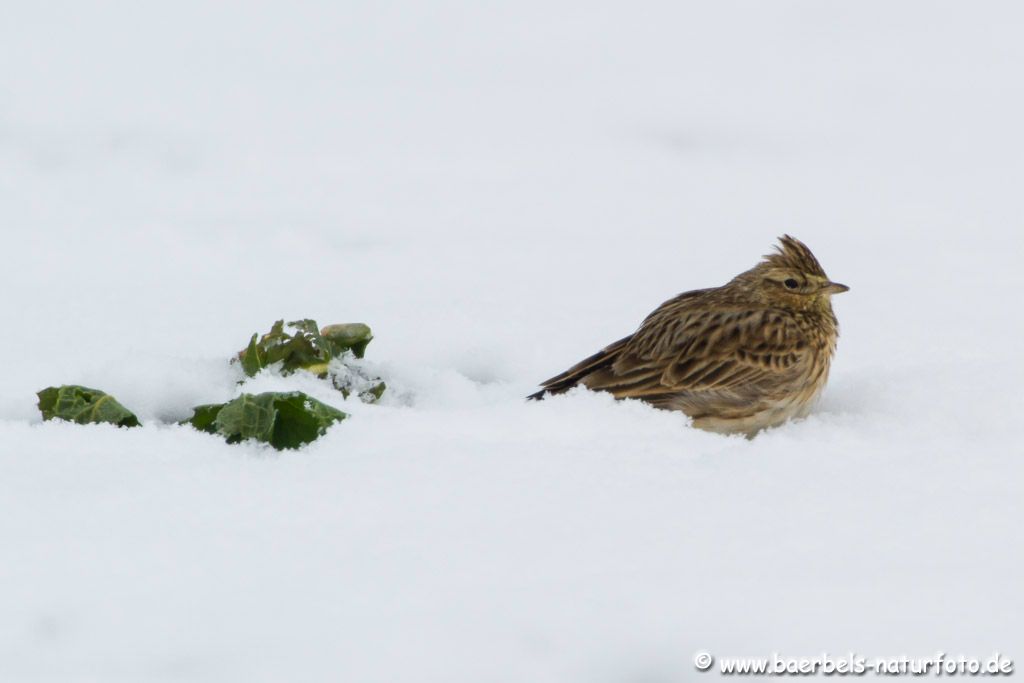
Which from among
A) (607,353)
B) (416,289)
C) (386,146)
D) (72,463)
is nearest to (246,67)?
(386,146)

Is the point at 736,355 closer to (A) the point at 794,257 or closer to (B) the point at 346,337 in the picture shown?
(A) the point at 794,257

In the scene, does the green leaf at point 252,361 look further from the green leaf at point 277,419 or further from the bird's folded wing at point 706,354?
the bird's folded wing at point 706,354

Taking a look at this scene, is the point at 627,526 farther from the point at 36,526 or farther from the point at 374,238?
the point at 374,238

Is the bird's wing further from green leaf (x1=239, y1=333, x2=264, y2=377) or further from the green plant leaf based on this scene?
green leaf (x1=239, y1=333, x2=264, y2=377)

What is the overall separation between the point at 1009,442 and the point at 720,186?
5.22 meters

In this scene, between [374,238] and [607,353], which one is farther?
[374,238]

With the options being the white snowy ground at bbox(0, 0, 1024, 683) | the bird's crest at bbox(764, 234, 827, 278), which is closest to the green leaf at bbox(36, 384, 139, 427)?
the white snowy ground at bbox(0, 0, 1024, 683)

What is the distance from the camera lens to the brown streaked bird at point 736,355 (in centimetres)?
606

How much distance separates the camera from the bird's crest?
6557 mm

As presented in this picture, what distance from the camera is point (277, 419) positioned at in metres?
4.86

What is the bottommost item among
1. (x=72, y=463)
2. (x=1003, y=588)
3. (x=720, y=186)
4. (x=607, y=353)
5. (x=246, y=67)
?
(x=1003, y=588)

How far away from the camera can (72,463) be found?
4.45 meters

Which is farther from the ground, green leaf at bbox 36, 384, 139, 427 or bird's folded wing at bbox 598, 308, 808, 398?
bird's folded wing at bbox 598, 308, 808, 398

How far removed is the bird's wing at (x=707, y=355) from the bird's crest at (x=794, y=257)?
24 centimetres
